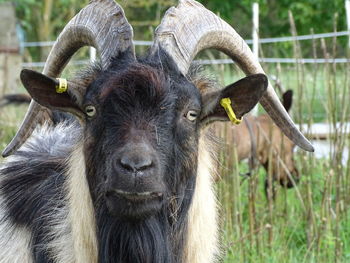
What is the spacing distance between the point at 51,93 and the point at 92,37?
0.44 metres

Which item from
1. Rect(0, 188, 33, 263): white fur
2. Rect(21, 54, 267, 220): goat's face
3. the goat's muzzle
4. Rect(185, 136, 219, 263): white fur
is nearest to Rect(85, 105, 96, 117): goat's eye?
Rect(21, 54, 267, 220): goat's face

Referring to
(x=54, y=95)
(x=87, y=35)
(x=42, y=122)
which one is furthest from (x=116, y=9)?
(x=42, y=122)

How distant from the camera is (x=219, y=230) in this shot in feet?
17.0

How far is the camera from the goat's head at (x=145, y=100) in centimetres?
406

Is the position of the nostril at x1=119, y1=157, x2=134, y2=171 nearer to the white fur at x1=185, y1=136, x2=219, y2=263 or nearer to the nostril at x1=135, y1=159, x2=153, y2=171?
the nostril at x1=135, y1=159, x2=153, y2=171

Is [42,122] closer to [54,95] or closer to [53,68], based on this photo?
[53,68]

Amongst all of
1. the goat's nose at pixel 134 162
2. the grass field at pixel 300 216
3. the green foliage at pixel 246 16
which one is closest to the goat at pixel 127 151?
the goat's nose at pixel 134 162

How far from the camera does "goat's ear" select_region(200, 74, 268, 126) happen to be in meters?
4.58

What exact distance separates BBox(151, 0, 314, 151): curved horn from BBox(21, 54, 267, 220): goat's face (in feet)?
0.56

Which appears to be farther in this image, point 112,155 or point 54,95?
point 54,95

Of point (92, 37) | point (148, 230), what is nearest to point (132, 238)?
point (148, 230)

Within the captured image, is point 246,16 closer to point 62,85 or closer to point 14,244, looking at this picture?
point 14,244

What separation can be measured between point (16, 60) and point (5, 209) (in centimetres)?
902

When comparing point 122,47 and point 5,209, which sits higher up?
point 122,47
